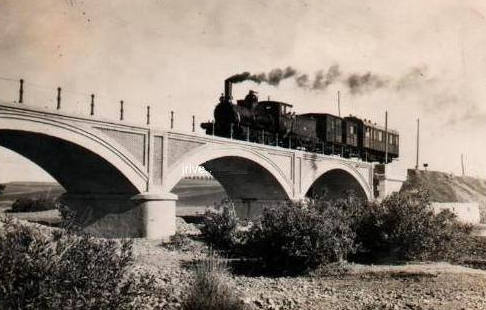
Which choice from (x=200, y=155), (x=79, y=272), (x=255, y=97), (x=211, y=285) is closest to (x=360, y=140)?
(x=255, y=97)

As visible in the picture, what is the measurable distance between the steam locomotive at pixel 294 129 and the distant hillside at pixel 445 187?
674 centimetres

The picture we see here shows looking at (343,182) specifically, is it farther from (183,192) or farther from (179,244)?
(183,192)

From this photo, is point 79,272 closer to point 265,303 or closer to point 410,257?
point 265,303

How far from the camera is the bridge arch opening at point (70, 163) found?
49.2 ft

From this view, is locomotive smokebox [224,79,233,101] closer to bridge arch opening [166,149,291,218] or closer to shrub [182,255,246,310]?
bridge arch opening [166,149,291,218]

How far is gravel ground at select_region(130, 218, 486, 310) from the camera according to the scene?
10.1 metres

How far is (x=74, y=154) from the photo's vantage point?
1633cm

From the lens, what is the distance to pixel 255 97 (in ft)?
84.2

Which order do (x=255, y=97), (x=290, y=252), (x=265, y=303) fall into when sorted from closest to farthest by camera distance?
(x=265, y=303)
(x=290, y=252)
(x=255, y=97)

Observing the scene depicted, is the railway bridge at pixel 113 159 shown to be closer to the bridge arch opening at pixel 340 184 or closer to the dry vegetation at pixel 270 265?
the dry vegetation at pixel 270 265

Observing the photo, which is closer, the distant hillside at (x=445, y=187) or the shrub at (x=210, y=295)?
the shrub at (x=210, y=295)

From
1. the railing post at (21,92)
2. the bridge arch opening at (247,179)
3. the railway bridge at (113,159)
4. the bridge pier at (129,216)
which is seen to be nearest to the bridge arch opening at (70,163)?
the railway bridge at (113,159)

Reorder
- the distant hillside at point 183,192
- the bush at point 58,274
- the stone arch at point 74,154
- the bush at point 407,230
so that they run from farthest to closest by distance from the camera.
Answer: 1. the distant hillside at point 183,192
2. the bush at point 407,230
3. the stone arch at point 74,154
4. the bush at point 58,274

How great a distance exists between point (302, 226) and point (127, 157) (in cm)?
670
